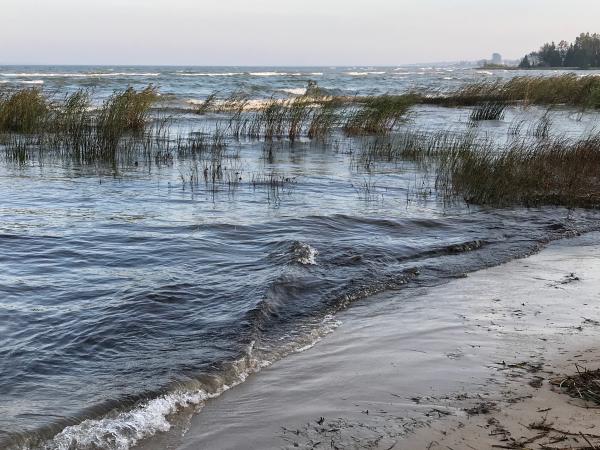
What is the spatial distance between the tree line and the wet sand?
10175 centimetres

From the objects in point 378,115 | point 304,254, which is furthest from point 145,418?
point 378,115

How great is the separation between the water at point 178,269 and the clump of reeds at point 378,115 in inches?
234

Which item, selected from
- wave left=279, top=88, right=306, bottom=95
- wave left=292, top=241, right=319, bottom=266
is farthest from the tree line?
wave left=292, top=241, right=319, bottom=266

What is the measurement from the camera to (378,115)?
19594 millimetres

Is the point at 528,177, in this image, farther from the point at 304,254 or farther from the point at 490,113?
the point at 490,113

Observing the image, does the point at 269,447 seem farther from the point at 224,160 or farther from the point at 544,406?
the point at 224,160

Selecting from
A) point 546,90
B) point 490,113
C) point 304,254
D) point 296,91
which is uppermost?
point 296,91

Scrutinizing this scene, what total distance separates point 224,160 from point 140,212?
19.2 feet

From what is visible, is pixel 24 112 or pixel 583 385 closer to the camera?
pixel 583 385

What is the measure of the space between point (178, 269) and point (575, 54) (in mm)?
105270

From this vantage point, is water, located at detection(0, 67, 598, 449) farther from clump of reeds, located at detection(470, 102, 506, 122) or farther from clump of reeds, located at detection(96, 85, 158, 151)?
clump of reeds, located at detection(470, 102, 506, 122)

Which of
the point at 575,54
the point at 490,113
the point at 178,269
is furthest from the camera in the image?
the point at 575,54

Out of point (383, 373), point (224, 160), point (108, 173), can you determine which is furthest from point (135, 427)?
point (224, 160)

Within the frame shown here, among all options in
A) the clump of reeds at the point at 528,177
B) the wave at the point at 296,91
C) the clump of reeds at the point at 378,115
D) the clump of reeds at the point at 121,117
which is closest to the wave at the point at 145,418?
the clump of reeds at the point at 528,177
